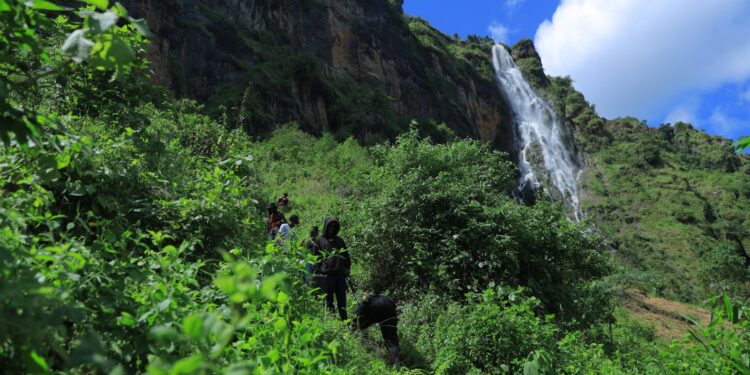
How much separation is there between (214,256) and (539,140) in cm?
4560

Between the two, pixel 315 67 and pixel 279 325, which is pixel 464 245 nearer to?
pixel 279 325

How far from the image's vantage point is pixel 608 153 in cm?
6131

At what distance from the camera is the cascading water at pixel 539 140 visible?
4469 cm

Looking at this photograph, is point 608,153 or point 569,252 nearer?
point 569,252

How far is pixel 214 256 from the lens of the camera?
3828mm

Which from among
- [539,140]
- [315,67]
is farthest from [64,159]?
[539,140]

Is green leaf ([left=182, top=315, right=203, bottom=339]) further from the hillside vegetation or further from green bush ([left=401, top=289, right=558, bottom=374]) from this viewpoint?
green bush ([left=401, top=289, right=558, bottom=374])

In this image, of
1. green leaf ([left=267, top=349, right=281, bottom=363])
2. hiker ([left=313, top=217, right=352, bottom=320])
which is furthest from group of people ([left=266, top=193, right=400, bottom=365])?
green leaf ([left=267, top=349, right=281, bottom=363])

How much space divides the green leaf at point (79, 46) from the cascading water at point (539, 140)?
Result: 4083 centimetres

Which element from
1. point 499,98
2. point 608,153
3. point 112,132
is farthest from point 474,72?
point 112,132

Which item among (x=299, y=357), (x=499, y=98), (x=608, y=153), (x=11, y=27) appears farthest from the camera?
(x=608, y=153)

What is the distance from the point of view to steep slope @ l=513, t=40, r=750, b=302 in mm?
35000

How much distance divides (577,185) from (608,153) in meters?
13.9

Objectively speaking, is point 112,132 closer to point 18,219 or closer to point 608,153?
point 18,219
